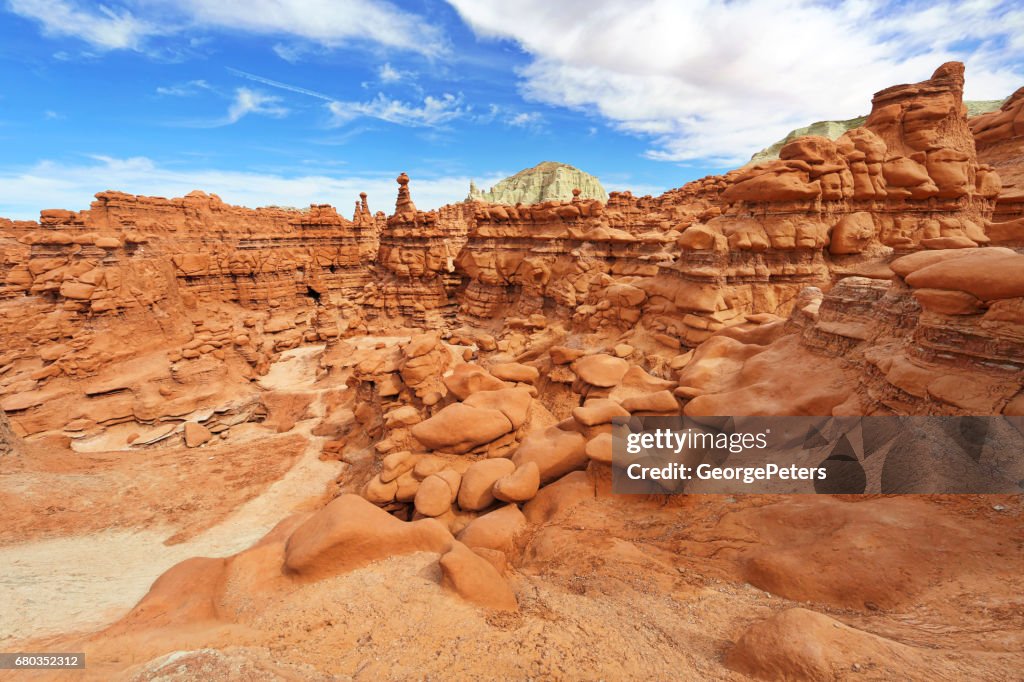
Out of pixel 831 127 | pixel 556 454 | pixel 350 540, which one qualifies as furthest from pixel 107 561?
pixel 831 127

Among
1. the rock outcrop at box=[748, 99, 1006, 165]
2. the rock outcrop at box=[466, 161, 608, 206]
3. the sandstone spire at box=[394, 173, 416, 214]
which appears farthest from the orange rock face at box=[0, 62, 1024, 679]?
the rock outcrop at box=[466, 161, 608, 206]

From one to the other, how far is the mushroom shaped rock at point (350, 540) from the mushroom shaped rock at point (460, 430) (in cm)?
276

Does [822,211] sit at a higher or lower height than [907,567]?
higher

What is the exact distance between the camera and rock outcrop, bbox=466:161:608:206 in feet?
223

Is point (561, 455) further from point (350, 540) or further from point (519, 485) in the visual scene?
point (350, 540)

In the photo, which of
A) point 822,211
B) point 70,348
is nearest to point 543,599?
point 822,211

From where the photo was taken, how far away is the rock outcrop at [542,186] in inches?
2680

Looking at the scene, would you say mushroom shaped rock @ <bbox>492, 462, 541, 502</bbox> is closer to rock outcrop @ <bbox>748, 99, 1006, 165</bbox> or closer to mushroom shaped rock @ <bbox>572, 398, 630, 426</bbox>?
mushroom shaped rock @ <bbox>572, 398, 630, 426</bbox>

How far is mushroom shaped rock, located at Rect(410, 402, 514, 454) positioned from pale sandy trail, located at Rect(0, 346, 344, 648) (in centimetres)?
441

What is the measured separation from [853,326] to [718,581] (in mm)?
4650

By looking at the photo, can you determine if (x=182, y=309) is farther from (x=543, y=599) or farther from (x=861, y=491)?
(x=861, y=491)

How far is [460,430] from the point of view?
303 inches

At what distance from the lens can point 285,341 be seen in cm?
2308

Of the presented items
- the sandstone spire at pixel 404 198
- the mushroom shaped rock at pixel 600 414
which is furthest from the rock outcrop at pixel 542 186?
the mushroom shaped rock at pixel 600 414
